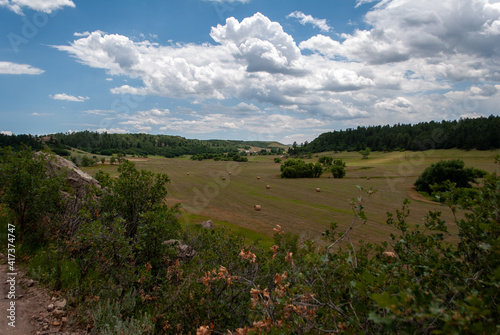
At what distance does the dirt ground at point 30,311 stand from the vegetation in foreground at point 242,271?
38 centimetres

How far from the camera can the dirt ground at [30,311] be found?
18.4 ft

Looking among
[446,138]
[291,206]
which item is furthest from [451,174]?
[446,138]

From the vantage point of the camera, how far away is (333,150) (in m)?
193

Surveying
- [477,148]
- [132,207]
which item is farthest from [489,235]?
[477,148]

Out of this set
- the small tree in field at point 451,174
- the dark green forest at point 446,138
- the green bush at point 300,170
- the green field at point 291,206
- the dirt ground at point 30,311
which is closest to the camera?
the dirt ground at point 30,311

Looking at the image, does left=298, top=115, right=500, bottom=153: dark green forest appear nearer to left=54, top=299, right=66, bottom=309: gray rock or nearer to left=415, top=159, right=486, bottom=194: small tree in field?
left=415, top=159, right=486, bottom=194: small tree in field

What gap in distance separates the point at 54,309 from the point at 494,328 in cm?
824

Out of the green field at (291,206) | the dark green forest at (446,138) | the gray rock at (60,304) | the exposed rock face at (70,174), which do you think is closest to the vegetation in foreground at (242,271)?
the gray rock at (60,304)

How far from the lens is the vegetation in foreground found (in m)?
2.83

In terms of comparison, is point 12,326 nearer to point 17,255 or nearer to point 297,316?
point 17,255

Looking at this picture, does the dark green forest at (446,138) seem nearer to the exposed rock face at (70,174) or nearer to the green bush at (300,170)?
the green bush at (300,170)

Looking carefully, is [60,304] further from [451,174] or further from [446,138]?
[446,138]

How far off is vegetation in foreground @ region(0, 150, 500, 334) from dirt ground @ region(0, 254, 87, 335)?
1.26 ft

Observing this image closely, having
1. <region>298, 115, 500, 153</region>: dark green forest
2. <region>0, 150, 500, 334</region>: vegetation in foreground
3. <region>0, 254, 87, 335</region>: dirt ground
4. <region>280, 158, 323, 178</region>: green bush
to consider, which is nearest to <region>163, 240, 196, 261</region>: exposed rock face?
<region>0, 150, 500, 334</region>: vegetation in foreground
